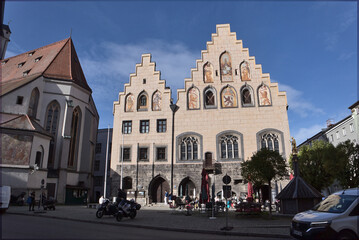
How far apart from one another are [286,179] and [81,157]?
1029 inches

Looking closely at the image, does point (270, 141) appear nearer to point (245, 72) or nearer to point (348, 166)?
point (348, 166)

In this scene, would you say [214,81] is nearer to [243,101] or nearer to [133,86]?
[243,101]

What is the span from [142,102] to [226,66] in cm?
1138

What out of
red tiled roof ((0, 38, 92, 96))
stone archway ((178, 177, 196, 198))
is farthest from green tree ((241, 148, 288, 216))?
red tiled roof ((0, 38, 92, 96))

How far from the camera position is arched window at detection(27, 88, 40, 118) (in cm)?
3037

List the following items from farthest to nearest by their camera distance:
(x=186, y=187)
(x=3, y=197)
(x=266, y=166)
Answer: (x=186, y=187) → (x=266, y=166) → (x=3, y=197)

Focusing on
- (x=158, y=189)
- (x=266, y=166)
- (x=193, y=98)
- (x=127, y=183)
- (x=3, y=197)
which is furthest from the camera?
(x=193, y=98)

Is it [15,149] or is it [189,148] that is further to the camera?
[189,148]

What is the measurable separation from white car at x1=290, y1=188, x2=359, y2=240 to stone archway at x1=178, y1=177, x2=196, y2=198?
20.8 metres

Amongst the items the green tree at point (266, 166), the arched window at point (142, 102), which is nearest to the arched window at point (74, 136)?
the arched window at point (142, 102)

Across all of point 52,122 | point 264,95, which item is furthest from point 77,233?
point 52,122

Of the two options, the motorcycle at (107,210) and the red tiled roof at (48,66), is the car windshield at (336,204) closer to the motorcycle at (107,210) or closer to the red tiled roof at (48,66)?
the motorcycle at (107,210)

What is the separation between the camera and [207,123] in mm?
29203

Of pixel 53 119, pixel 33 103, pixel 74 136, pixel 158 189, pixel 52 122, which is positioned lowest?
pixel 158 189
